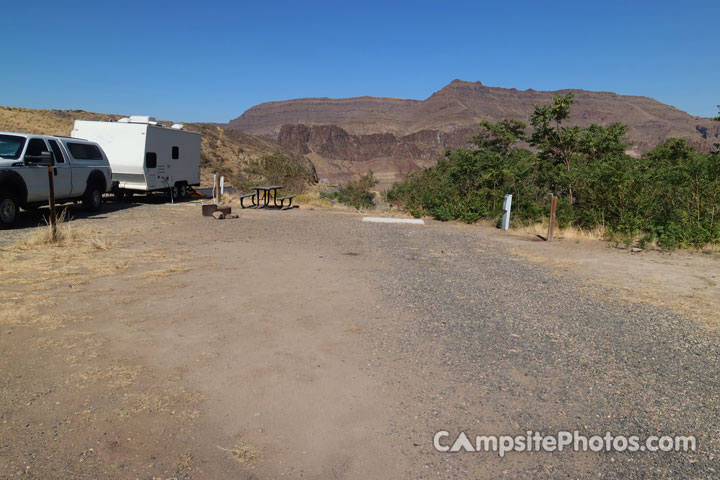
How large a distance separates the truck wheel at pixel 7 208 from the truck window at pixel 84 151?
99.9 inches

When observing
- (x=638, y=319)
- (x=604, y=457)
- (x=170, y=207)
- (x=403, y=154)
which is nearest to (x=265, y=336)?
(x=604, y=457)

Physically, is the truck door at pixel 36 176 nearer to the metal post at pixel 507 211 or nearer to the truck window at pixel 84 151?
the truck window at pixel 84 151

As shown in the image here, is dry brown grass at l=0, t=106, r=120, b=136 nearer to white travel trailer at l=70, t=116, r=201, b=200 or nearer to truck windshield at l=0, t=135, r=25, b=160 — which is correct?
white travel trailer at l=70, t=116, r=201, b=200

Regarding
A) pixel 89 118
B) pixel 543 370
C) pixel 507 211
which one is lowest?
pixel 543 370

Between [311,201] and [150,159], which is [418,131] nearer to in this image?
[311,201]

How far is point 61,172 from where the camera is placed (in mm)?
12117

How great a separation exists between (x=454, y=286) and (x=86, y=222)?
941 cm

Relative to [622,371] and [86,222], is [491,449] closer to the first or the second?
[622,371]

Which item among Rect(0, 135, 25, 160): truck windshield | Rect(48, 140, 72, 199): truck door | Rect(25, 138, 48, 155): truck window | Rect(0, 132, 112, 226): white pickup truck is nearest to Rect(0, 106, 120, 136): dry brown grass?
Rect(0, 132, 112, 226): white pickup truck

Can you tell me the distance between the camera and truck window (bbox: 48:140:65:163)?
39.1 ft

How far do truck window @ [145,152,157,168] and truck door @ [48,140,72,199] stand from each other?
12.1ft

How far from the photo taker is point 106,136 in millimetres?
16031

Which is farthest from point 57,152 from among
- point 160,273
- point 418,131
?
point 418,131

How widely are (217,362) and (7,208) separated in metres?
9.19
